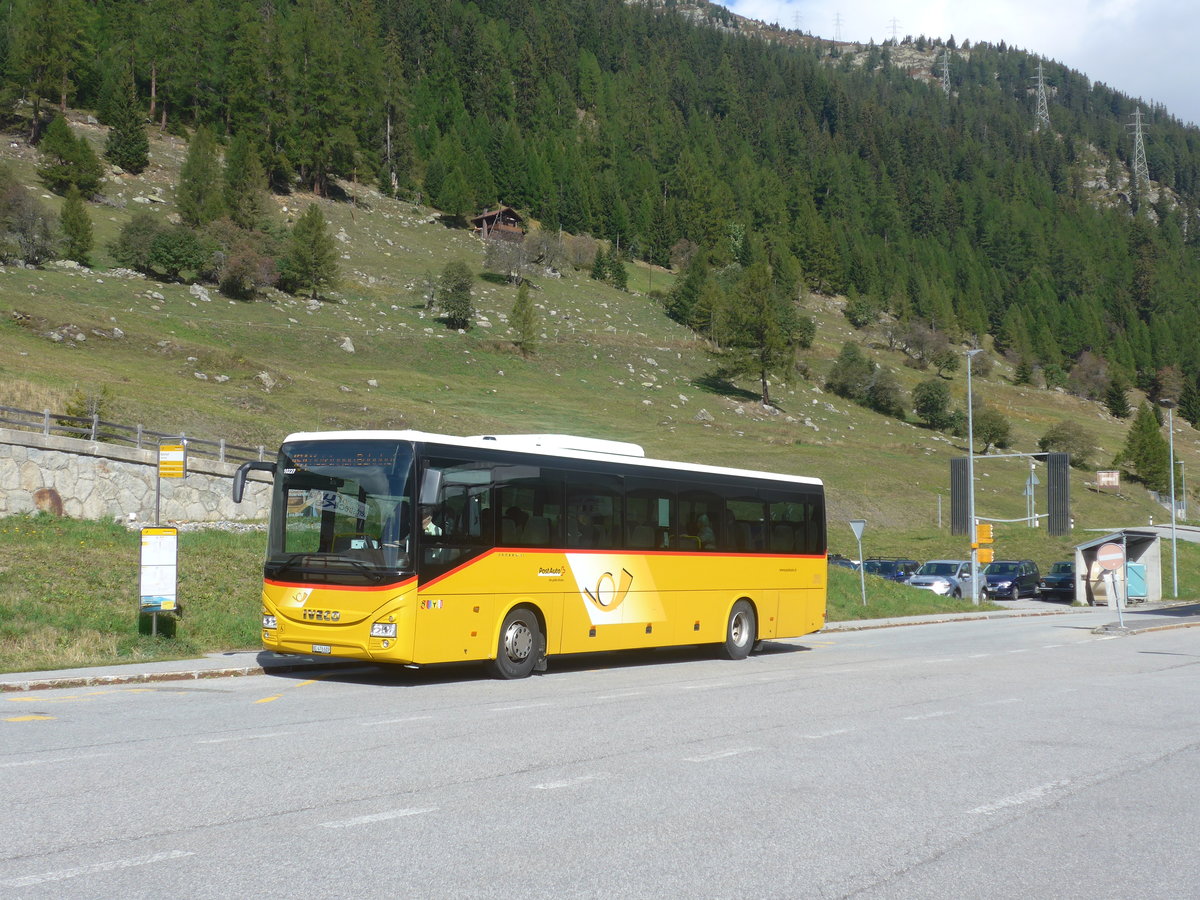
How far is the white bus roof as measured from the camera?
1448 centimetres

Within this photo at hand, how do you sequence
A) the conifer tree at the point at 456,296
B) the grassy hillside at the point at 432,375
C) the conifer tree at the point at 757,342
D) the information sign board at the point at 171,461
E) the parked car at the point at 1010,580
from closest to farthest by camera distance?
the information sign board at the point at 171,461 < the parked car at the point at 1010,580 < the grassy hillside at the point at 432,375 < the conifer tree at the point at 456,296 < the conifer tree at the point at 757,342

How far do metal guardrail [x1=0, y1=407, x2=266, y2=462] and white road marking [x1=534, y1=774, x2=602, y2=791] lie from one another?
22653 mm

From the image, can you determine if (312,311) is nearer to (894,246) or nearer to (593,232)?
(593,232)

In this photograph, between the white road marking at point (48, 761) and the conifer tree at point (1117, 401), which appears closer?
the white road marking at point (48, 761)

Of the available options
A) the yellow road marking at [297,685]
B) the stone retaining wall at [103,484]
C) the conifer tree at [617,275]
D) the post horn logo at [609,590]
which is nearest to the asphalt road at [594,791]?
the yellow road marking at [297,685]

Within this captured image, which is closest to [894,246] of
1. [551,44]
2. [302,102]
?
[551,44]

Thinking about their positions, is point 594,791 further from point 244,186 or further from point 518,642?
point 244,186

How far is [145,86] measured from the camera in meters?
115

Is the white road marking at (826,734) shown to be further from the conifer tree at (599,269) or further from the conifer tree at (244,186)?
the conifer tree at (599,269)

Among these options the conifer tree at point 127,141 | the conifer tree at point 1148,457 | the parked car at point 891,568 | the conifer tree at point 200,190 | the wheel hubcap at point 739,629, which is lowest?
the wheel hubcap at point 739,629

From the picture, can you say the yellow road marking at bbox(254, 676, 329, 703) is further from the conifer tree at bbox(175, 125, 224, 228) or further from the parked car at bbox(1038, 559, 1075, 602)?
the conifer tree at bbox(175, 125, 224, 228)

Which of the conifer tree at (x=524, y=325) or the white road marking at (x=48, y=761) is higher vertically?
the conifer tree at (x=524, y=325)

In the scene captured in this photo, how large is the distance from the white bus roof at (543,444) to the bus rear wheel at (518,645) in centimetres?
232

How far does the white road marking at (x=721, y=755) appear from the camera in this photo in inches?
364
